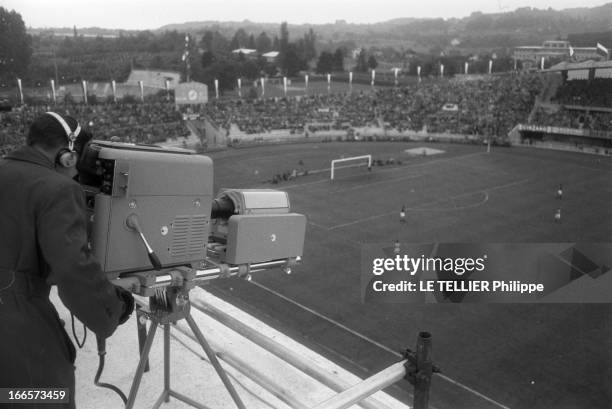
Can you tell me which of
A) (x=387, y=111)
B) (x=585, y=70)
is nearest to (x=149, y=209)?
(x=585, y=70)

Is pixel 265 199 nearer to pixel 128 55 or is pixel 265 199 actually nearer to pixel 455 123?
pixel 455 123

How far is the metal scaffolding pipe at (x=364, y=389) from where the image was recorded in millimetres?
2688

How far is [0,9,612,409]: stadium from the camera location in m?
14.2

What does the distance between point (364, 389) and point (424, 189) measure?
32.0 m

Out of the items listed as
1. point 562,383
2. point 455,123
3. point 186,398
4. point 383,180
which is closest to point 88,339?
point 186,398

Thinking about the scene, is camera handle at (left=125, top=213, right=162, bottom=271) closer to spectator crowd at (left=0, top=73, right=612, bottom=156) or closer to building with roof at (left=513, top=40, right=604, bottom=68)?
spectator crowd at (left=0, top=73, right=612, bottom=156)

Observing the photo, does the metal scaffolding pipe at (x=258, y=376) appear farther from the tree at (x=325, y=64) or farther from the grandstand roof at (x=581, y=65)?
the tree at (x=325, y=64)

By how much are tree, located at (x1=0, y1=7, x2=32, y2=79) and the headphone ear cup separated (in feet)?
102

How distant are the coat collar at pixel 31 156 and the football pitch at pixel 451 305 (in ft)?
36.9

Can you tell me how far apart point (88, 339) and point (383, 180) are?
32058mm

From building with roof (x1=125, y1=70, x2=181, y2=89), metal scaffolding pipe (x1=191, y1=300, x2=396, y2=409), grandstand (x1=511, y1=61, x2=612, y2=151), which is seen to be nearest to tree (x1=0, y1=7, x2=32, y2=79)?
building with roof (x1=125, y1=70, x2=181, y2=89)

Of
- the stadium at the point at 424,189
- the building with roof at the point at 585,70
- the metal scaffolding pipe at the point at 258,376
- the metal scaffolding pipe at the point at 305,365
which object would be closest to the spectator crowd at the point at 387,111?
the stadium at the point at 424,189

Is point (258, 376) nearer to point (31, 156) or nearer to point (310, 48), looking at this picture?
point (31, 156)

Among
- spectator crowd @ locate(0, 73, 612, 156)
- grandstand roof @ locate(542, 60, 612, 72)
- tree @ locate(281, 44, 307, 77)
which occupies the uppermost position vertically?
tree @ locate(281, 44, 307, 77)
